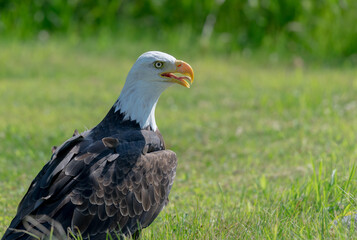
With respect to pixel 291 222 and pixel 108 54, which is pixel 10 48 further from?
pixel 291 222

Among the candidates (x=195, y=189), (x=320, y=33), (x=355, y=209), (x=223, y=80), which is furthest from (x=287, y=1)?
(x=355, y=209)

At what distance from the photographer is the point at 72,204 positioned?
435 cm

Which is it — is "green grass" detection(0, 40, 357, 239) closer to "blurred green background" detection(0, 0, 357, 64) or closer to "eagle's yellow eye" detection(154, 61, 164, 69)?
"blurred green background" detection(0, 0, 357, 64)

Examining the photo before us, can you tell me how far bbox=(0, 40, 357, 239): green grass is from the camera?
5074 millimetres

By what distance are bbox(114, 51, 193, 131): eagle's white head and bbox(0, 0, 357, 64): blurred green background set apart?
680 cm

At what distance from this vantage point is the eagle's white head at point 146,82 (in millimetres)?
5078

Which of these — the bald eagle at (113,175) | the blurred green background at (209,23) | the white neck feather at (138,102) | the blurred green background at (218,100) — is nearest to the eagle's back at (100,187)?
the bald eagle at (113,175)

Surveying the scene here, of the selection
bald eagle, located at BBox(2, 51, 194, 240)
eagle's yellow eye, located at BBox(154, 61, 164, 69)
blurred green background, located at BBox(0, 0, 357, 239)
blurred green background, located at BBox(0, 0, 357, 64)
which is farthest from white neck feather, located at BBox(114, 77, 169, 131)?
blurred green background, located at BBox(0, 0, 357, 64)

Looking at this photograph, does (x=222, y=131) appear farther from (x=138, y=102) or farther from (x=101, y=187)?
→ (x=101, y=187)

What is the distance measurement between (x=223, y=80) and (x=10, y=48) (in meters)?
3.97

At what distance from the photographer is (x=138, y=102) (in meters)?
5.11

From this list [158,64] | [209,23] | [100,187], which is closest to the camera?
[100,187]

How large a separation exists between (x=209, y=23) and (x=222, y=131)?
4452 mm

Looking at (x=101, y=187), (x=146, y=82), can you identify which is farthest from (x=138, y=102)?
(x=101, y=187)
